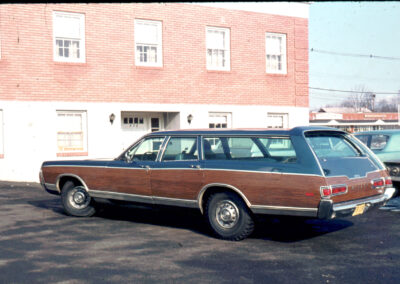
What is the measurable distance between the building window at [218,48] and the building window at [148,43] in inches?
73.9

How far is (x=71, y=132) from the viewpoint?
50.5ft

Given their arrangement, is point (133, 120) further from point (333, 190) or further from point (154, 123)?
point (333, 190)

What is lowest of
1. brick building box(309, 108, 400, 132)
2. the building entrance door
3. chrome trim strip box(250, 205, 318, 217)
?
chrome trim strip box(250, 205, 318, 217)

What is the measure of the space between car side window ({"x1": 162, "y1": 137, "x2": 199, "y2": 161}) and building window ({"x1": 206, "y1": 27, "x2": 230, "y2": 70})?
33.0 ft

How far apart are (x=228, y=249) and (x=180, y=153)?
1.85 metres

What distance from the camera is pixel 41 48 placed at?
14.8 m

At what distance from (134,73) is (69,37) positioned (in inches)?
91.1

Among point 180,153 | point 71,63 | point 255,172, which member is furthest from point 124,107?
point 255,172

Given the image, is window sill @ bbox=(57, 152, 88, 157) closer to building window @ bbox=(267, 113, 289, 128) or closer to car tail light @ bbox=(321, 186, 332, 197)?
building window @ bbox=(267, 113, 289, 128)

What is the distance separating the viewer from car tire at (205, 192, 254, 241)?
6.81 metres

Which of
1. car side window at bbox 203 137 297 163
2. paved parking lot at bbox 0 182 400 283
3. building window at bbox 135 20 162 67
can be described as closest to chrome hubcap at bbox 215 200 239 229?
paved parking lot at bbox 0 182 400 283

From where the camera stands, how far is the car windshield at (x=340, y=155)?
6.48 meters

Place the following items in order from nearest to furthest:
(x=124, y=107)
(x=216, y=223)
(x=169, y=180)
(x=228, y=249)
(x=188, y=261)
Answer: (x=188, y=261) < (x=228, y=249) < (x=216, y=223) < (x=169, y=180) < (x=124, y=107)

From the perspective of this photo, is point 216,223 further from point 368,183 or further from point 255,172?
point 368,183
